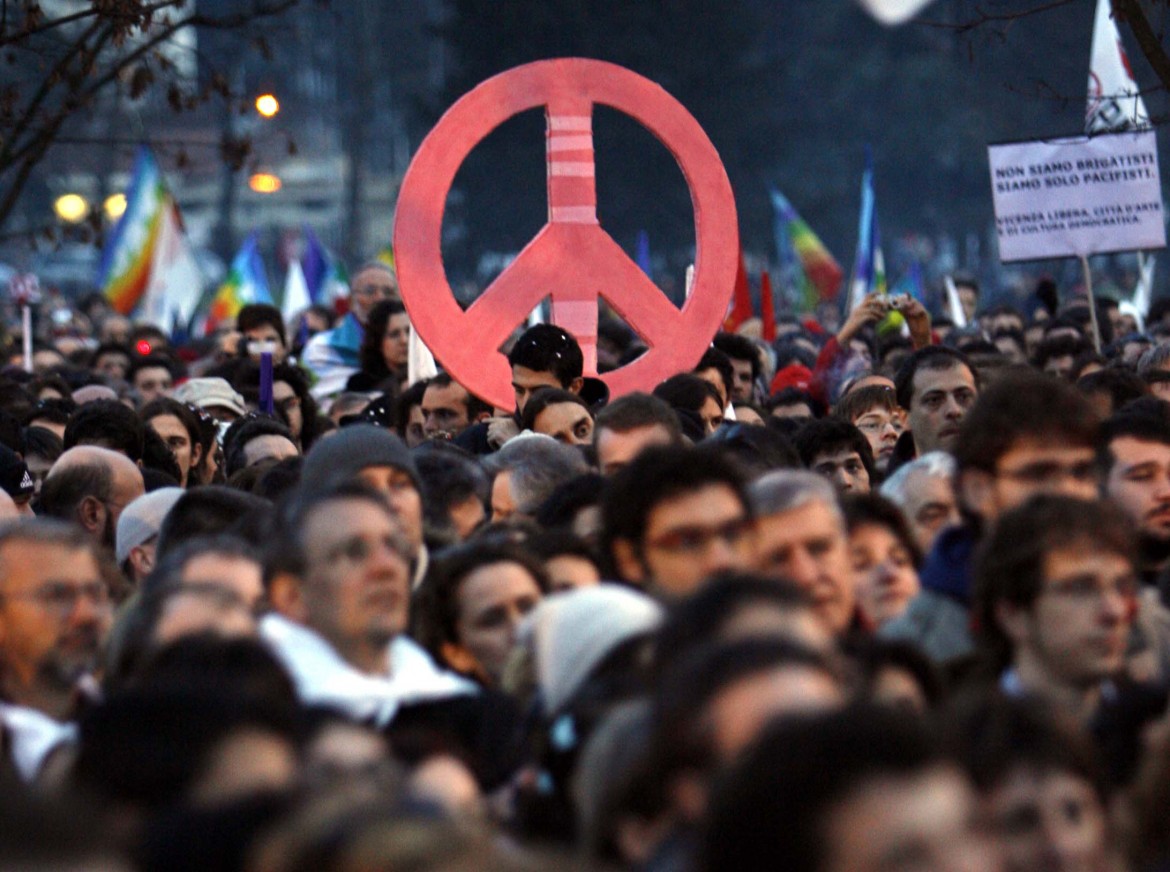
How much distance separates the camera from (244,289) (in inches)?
947

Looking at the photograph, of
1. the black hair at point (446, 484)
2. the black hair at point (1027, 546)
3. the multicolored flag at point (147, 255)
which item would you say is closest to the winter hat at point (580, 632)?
the black hair at point (1027, 546)

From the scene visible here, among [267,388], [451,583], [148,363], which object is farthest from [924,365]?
[148,363]

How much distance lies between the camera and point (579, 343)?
34.5ft

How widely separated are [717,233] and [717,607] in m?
6.46

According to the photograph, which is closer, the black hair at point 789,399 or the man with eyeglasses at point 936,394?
the man with eyeglasses at point 936,394


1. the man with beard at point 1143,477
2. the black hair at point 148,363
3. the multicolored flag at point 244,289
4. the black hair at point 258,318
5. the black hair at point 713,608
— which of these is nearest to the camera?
the black hair at point 713,608

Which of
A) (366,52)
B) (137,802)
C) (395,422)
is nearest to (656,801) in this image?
(137,802)

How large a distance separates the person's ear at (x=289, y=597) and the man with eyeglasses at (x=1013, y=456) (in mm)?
1446

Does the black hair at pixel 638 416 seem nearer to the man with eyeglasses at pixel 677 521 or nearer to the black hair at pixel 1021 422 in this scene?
the black hair at pixel 1021 422

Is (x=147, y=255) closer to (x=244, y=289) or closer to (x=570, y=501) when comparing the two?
(x=244, y=289)

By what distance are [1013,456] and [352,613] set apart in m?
1.66

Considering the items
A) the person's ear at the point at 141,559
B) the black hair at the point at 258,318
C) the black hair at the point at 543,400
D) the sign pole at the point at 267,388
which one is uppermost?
the black hair at the point at 258,318

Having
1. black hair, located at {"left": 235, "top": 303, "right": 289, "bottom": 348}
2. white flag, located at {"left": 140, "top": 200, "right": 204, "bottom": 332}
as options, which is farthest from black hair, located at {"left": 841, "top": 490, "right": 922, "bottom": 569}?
white flag, located at {"left": 140, "top": 200, "right": 204, "bottom": 332}

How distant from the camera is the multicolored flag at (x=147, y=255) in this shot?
21344mm
